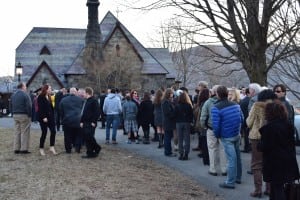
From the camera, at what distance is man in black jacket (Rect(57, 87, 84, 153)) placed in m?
13.7

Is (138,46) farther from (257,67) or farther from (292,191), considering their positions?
(292,191)

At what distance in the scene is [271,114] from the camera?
727 cm

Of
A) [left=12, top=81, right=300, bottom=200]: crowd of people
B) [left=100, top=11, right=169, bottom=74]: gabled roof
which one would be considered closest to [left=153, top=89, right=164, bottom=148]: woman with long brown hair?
[left=12, top=81, right=300, bottom=200]: crowd of people

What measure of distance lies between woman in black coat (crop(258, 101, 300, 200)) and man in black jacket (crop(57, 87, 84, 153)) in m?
7.47

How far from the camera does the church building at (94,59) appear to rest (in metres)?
44.3

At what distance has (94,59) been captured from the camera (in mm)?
44656

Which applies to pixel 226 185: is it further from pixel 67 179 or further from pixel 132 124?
pixel 132 124

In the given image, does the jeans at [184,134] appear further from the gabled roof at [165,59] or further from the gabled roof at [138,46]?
the gabled roof at [165,59]

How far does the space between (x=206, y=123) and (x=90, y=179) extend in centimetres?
282

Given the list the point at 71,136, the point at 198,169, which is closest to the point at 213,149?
the point at 198,169

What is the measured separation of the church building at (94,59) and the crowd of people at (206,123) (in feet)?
79.5

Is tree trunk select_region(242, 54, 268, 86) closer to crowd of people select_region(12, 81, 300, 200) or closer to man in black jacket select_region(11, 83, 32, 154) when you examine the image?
crowd of people select_region(12, 81, 300, 200)

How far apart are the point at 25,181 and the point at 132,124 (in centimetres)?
734

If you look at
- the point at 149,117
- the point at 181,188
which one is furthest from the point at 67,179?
the point at 149,117
